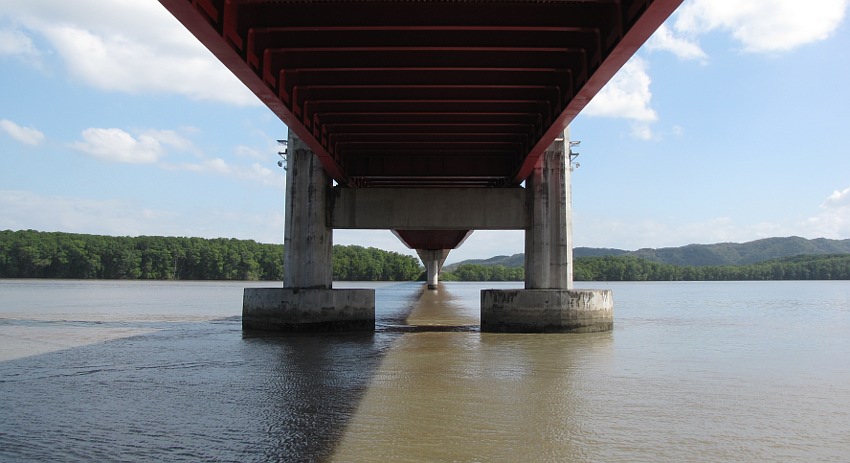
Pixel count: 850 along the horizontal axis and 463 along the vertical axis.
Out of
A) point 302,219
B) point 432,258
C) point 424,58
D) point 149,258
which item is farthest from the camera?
point 149,258

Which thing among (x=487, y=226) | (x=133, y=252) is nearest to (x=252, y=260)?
(x=133, y=252)

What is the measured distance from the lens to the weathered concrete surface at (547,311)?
68.2 feet

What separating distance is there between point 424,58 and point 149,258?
115875 millimetres

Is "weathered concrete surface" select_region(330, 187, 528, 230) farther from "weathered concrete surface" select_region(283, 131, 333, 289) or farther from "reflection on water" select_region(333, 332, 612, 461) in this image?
"reflection on water" select_region(333, 332, 612, 461)

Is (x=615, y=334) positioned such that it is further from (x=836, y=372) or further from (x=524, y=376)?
(x=524, y=376)

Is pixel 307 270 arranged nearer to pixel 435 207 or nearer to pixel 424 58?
pixel 435 207

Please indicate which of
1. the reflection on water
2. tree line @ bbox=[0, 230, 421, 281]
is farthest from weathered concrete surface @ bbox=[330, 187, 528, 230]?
tree line @ bbox=[0, 230, 421, 281]

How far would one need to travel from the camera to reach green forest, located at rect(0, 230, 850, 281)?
4284 inches

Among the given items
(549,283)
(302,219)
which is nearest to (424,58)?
(302,219)

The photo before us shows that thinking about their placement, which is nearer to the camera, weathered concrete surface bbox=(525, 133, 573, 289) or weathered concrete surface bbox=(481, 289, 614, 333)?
weathered concrete surface bbox=(481, 289, 614, 333)

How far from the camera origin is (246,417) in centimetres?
877

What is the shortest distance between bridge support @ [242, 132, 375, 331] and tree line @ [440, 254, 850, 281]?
12711 cm

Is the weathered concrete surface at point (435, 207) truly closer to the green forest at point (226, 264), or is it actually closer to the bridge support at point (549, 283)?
the bridge support at point (549, 283)

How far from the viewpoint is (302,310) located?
67.6 ft
